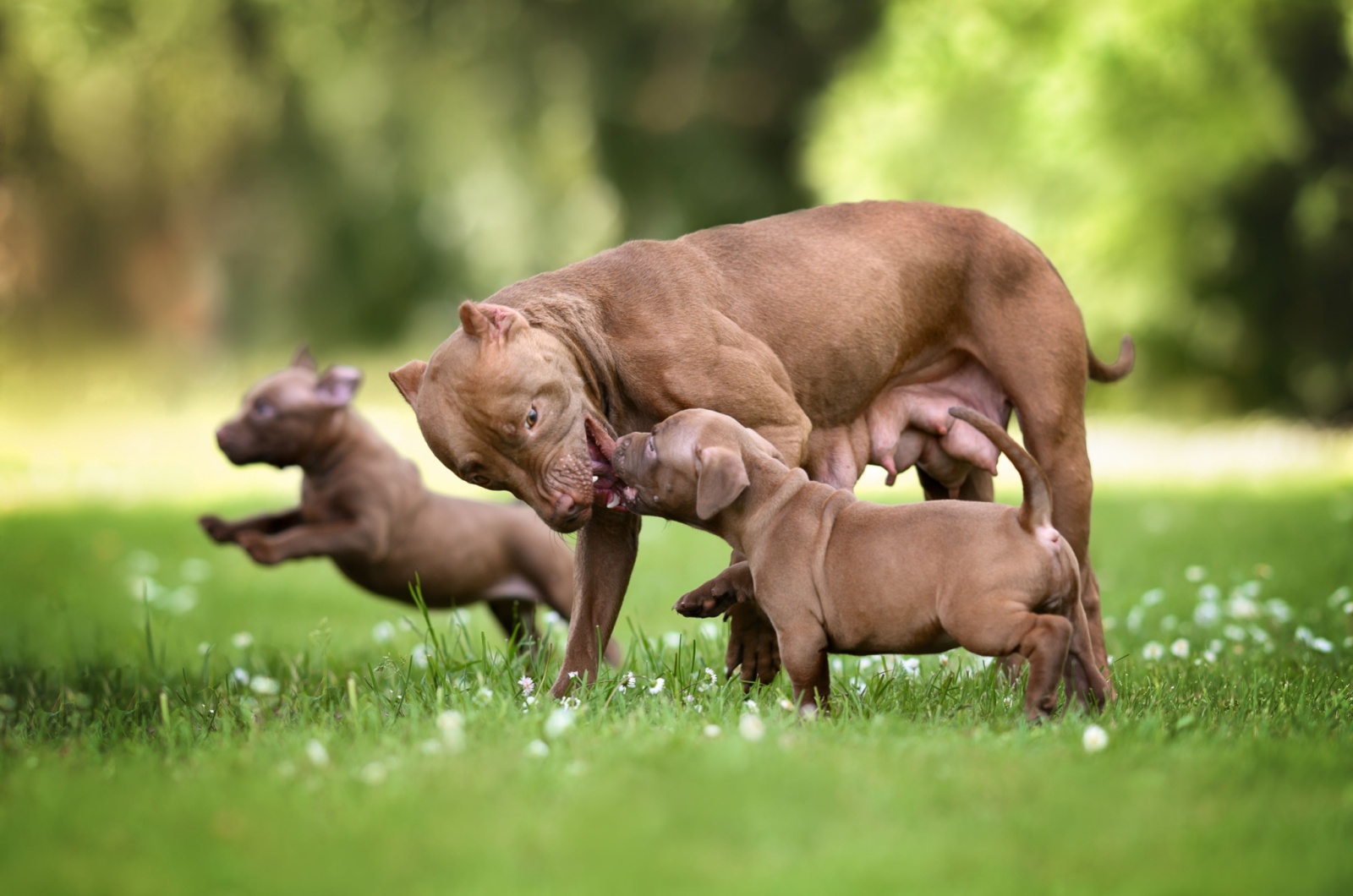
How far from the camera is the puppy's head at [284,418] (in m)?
6.99

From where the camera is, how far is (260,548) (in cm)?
661

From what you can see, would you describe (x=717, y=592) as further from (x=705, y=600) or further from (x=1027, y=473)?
(x=1027, y=473)

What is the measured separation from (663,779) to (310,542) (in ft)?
12.4

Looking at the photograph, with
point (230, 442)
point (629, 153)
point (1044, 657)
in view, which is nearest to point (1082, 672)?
point (1044, 657)

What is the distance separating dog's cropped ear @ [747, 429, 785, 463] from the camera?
4973mm

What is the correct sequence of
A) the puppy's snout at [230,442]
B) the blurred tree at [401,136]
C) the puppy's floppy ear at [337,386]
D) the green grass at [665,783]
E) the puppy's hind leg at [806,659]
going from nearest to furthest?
the green grass at [665,783]
the puppy's hind leg at [806,659]
the puppy's snout at [230,442]
the puppy's floppy ear at [337,386]
the blurred tree at [401,136]

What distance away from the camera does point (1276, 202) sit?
18.9m

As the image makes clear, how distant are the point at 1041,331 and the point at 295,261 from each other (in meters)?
24.4

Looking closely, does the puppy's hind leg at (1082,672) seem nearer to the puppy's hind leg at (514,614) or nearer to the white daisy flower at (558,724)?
the white daisy flower at (558,724)

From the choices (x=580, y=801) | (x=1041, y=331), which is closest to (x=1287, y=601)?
(x=1041, y=331)

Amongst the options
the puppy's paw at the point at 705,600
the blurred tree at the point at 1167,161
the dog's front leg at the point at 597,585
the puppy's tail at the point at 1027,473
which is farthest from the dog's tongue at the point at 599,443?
the blurred tree at the point at 1167,161

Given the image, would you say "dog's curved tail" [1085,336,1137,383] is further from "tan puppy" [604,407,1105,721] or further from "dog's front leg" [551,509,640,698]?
"dog's front leg" [551,509,640,698]

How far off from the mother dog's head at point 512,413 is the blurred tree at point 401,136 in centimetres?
2038

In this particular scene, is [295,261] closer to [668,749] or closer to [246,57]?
[246,57]
